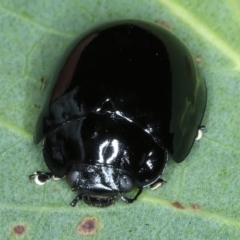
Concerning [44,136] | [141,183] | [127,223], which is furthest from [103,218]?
[44,136]

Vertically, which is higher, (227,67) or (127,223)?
(227,67)

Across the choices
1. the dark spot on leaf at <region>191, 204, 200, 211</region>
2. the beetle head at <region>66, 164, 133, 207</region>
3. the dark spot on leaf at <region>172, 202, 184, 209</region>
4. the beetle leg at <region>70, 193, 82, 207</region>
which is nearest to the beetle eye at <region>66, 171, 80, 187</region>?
the beetle head at <region>66, 164, 133, 207</region>

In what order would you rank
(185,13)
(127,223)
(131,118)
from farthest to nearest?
(185,13)
(127,223)
(131,118)

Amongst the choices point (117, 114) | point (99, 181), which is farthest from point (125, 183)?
point (117, 114)

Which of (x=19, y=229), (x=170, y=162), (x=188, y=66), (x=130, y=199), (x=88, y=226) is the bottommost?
(x=19, y=229)

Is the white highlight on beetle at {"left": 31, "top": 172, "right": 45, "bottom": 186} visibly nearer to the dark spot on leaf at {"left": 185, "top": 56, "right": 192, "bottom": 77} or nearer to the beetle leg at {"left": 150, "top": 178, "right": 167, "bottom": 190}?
the beetle leg at {"left": 150, "top": 178, "right": 167, "bottom": 190}

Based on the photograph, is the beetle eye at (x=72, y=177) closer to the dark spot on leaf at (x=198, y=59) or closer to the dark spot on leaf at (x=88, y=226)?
the dark spot on leaf at (x=88, y=226)

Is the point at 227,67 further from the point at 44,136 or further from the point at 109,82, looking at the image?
the point at 44,136

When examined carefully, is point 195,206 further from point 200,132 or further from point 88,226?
point 88,226

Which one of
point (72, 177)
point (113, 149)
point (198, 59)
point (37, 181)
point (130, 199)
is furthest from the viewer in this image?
point (198, 59)
